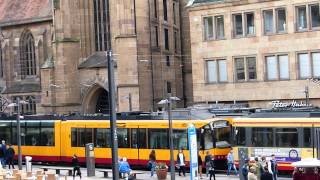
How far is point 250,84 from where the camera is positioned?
49531 mm

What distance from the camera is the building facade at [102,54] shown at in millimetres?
55781

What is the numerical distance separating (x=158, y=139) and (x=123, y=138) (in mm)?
2332

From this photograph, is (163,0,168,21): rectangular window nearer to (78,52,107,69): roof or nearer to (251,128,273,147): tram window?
(78,52,107,69): roof

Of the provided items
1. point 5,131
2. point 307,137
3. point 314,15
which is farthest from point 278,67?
point 5,131

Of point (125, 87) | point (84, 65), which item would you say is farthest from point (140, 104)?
point (84, 65)

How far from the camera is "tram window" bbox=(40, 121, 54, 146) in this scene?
42.5 m

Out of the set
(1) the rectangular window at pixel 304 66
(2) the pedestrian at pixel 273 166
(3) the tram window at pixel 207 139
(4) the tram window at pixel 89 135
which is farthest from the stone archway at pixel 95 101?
(2) the pedestrian at pixel 273 166

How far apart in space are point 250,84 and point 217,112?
12301mm

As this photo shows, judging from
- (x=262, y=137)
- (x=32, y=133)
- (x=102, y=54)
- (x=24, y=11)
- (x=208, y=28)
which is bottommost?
(x=262, y=137)

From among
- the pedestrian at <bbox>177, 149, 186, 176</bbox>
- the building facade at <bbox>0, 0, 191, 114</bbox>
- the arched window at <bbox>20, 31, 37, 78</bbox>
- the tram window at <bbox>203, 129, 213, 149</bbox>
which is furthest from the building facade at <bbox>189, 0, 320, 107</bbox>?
the arched window at <bbox>20, 31, 37, 78</bbox>

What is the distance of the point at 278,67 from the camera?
48344mm

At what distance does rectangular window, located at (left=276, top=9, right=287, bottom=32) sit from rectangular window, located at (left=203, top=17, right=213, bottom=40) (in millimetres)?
4908

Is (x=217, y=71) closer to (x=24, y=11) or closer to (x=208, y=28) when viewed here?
(x=208, y=28)

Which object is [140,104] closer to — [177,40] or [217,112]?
[177,40]
